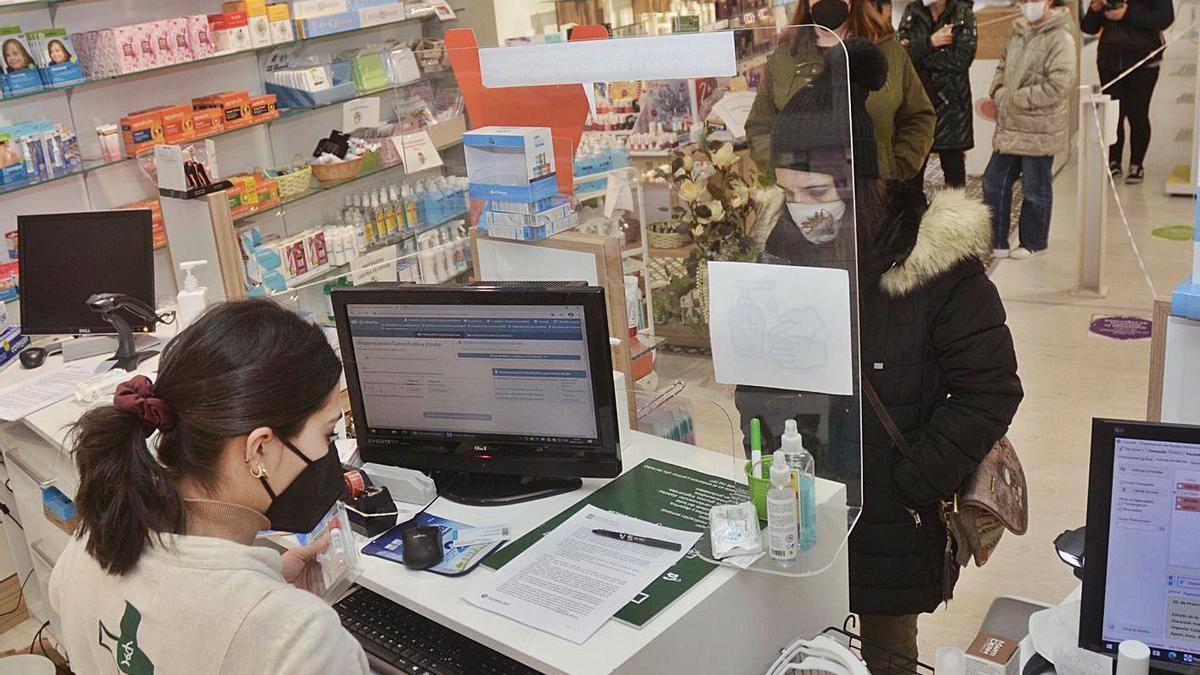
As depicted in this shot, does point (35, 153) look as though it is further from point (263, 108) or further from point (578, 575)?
point (578, 575)

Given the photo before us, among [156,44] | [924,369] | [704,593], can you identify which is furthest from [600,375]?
[156,44]

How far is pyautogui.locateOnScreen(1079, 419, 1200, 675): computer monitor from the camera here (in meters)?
1.55

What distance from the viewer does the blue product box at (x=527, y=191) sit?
8.34 ft

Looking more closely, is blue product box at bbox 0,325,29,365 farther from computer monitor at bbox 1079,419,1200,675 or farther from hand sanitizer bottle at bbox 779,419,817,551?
computer monitor at bbox 1079,419,1200,675

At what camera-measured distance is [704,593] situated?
1.91m

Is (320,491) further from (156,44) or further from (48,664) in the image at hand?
(156,44)

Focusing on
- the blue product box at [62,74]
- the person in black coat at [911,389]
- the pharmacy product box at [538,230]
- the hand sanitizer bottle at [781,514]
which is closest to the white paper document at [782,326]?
the person in black coat at [911,389]

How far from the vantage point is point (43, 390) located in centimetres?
333

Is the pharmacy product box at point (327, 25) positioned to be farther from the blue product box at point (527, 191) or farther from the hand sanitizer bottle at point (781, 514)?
the hand sanitizer bottle at point (781, 514)

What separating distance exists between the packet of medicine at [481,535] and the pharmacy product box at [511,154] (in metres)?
0.79

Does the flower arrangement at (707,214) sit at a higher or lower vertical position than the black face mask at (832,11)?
lower

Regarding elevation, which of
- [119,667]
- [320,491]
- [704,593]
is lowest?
[704,593]

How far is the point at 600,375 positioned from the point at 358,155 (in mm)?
3225

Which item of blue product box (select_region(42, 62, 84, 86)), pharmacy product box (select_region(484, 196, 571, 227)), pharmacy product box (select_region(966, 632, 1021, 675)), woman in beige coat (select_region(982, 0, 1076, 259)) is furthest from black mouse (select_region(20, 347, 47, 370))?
woman in beige coat (select_region(982, 0, 1076, 259))
